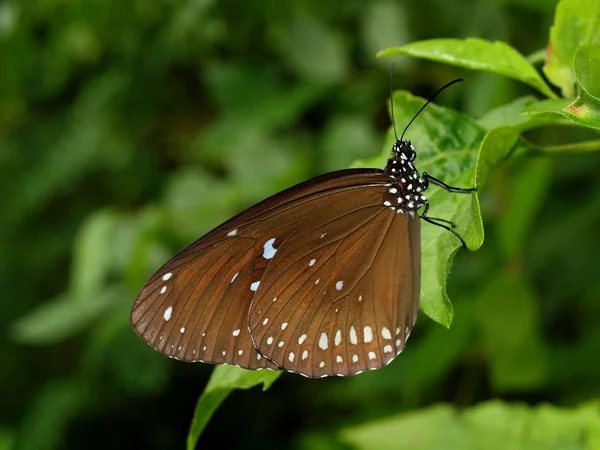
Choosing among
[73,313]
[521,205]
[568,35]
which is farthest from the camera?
[73,313]

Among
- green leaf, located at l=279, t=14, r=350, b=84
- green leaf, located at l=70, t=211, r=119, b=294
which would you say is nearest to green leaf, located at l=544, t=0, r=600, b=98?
green leaf, located at l=279, t=14, r=350, b=84

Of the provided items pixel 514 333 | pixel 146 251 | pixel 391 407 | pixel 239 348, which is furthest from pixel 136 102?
pixel 239 348

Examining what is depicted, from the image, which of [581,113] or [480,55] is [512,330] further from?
[581,113]

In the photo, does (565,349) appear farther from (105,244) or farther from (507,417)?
(105,244)

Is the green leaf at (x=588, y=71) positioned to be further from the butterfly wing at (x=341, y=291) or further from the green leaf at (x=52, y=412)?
the green leaf at (x=52, y=412)

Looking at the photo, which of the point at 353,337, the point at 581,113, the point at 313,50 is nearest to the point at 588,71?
the point at 581,113

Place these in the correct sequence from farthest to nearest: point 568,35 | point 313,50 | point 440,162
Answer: point 313,50 → point 440,162 → point 568,35

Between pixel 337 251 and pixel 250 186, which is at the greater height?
pixel 250 186

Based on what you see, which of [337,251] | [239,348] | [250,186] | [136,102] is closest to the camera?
[239,348]
